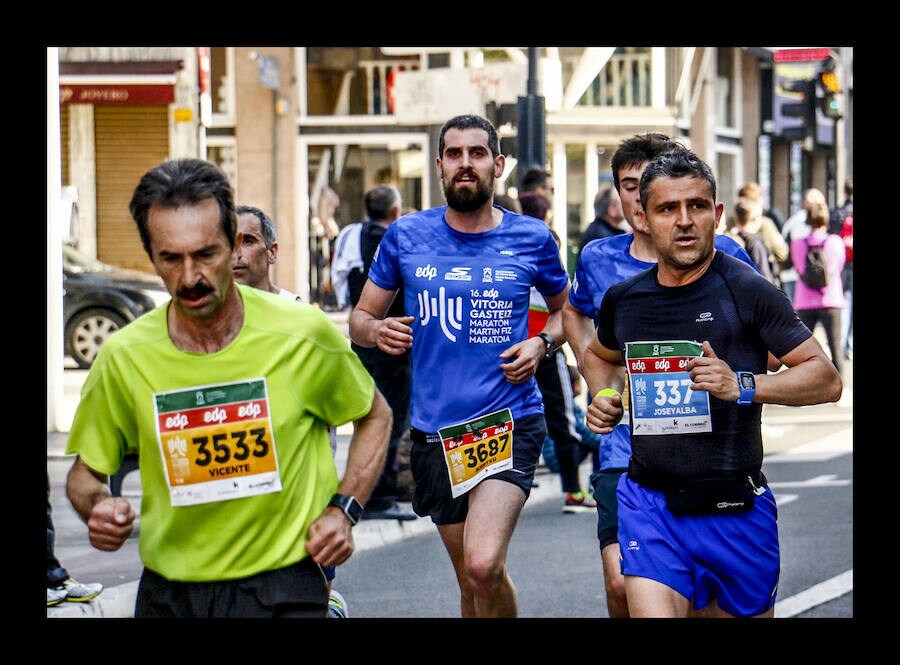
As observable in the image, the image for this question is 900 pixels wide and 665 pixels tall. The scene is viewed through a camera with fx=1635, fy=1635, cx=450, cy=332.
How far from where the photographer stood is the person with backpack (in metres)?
15.6

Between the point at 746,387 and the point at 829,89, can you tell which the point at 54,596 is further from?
the point at 829,89

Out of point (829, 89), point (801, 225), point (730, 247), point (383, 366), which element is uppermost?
point (829, 89)

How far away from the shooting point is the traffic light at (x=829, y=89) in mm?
23125

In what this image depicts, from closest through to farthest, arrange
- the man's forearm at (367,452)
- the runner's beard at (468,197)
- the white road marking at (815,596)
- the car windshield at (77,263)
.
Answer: the man's forearm at (367,452)
the runner's beard at (468,197)
the white road marking at (815,596)
the car windshield at (77,263)

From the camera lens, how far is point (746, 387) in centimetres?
481

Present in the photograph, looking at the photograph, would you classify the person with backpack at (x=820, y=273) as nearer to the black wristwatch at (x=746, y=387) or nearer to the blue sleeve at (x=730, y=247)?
the blue sleeve at (x=730, y=247)

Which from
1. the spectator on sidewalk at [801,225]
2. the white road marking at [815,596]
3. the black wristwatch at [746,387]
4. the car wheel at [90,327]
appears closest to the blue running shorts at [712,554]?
the black wristwatch at [746,387]

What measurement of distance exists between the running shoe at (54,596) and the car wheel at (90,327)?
450 inches

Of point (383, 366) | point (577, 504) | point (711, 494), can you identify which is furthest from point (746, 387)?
point (577, 504)

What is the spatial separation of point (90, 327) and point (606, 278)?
13.3 m

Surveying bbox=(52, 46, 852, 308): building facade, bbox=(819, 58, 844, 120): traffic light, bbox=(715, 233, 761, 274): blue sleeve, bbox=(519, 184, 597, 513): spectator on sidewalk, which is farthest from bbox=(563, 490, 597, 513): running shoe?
bbox=(819, 58, 844, 120): traffic light

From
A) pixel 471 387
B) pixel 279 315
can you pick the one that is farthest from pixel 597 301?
pixel 279 315

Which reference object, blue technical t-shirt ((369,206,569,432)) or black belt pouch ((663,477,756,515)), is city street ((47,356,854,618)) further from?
black belt pouch ((663,477,756,515))
